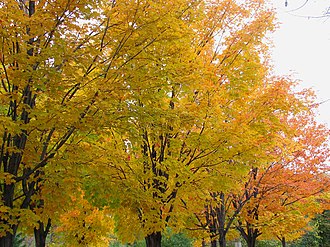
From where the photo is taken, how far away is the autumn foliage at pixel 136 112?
14.5ft

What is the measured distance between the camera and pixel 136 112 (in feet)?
15.6

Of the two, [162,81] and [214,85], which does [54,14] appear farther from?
[214,85]

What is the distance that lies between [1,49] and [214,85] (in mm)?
4008

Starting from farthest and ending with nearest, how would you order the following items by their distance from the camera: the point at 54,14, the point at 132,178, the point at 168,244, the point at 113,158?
the point at 168,244 < the point at 132,178 < the point at 113,158 < the point at 54,14

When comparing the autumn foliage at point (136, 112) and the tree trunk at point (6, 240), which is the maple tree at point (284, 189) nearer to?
the autumn foliage at point (136, 112)

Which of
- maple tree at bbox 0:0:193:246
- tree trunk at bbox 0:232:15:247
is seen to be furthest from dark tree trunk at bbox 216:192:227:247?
tree trunk at bbox 0:232:15:247

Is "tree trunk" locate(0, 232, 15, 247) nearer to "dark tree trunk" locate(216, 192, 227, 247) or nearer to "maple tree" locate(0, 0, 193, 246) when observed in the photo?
"maple tree" locate(0, 0, 193, 246)

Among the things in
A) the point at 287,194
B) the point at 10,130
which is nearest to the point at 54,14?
the point at 10,130

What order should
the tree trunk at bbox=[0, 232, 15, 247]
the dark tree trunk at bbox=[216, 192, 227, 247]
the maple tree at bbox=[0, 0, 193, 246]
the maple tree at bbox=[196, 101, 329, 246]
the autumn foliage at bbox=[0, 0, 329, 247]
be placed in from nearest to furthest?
the maple tree at bbox=[0, 0, 193, 246], the autumn foliage at bbox=[0, 0, 329, 247], the tree trunk at bbox=[0, 232, 15, 247], the dark tree trunk at bbox=[216, 192, 227, 247], the maple tree at bbox=[196, 101, 329, 246]

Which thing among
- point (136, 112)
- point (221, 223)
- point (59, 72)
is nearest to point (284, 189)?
point (221, 223)

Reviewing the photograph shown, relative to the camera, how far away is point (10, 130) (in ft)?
13.1

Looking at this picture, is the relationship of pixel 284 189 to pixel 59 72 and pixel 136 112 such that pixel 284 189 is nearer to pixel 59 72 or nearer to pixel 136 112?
pixel 136 112

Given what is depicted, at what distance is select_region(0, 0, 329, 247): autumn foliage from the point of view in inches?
174

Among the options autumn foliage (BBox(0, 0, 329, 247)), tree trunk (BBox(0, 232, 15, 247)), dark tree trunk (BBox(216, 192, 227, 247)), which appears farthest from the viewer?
dark tree trunk (BBox(216, 192, 227, 247))
